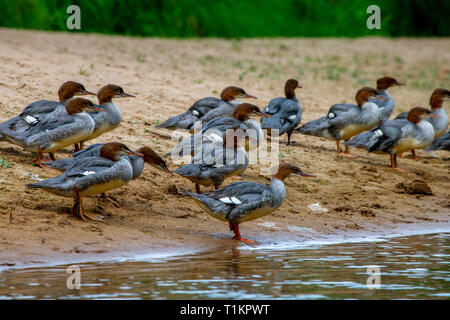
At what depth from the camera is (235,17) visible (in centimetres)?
2331

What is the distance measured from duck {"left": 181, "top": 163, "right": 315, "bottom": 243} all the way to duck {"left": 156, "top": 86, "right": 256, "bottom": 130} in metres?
3.44

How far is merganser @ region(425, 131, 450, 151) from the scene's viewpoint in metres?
13.3

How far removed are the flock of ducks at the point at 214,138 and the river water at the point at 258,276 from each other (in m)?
0.73

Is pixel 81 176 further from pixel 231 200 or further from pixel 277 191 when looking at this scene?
pixel 277 191

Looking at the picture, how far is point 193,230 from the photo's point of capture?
896cm

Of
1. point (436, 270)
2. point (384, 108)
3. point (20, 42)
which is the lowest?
point (436, 270)

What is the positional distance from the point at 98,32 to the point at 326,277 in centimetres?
1516

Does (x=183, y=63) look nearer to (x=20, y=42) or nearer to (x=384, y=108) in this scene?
(x=20, y=42)

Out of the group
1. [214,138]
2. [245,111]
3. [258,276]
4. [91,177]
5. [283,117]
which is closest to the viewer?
[258,276]

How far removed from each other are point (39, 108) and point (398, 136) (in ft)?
19.2

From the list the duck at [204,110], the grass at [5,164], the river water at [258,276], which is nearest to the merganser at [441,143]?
the duck at [204,110]

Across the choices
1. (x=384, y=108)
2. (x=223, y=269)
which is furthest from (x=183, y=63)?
(x=223, y=269)

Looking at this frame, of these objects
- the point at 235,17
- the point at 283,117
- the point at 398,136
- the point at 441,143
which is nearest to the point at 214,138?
the point at 283,117

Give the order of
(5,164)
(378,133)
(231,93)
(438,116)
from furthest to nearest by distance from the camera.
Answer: (438,116) < (231,93) < (378,133) < (5,164)
